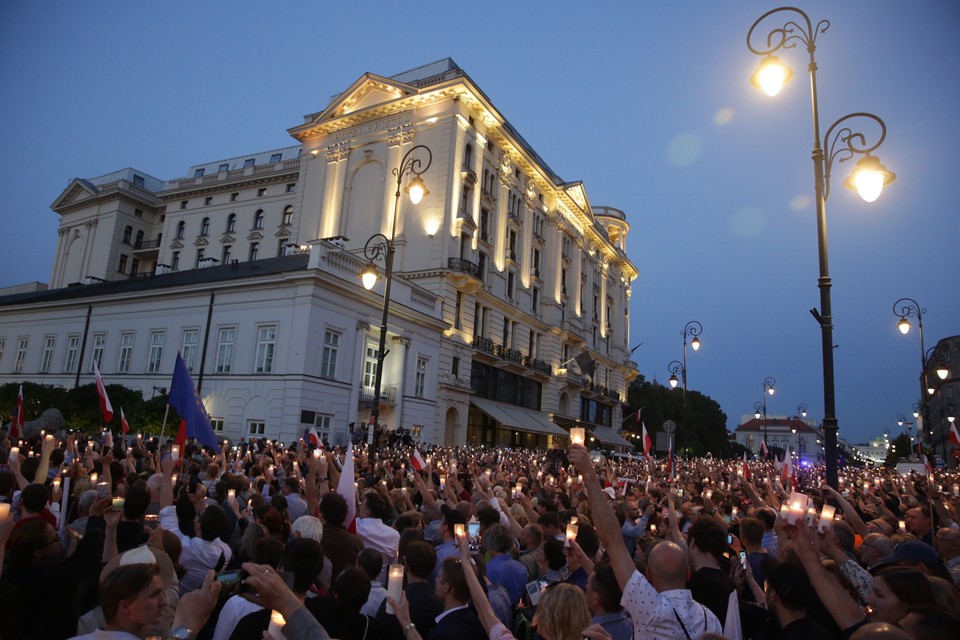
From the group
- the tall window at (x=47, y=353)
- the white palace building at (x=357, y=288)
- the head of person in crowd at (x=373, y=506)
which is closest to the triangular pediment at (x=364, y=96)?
the white palace building at (x=357, y=288)

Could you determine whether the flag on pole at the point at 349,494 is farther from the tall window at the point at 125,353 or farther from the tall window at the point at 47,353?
the tall window at the point at 47,353

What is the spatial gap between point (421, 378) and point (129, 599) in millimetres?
32481

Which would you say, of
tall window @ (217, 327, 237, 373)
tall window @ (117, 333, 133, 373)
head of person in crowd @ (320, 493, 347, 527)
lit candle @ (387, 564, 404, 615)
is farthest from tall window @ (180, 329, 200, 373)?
lit candle @ (387, 564, 404, 615)

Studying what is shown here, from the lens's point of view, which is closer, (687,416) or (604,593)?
(604,593)

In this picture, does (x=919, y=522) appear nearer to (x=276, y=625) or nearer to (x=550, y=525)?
(x=550, y=525)

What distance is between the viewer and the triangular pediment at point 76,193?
218ft

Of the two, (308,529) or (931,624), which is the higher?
(931,624)

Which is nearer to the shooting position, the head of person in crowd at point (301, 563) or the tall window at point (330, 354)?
the head of person in crowd at point (301, 563)

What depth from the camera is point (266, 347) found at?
1137 inches

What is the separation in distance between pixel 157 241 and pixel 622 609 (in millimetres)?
68327

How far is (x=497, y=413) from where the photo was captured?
41750 millimetres

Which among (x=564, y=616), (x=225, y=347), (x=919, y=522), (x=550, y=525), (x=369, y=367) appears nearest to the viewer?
(x=564, y=616)

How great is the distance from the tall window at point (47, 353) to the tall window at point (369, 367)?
20675mm

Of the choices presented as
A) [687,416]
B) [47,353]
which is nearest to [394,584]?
[47,353]
